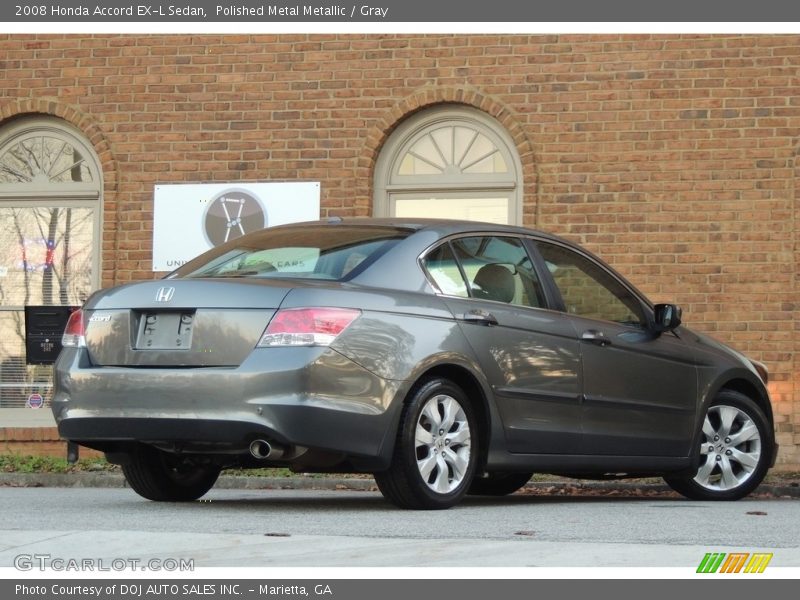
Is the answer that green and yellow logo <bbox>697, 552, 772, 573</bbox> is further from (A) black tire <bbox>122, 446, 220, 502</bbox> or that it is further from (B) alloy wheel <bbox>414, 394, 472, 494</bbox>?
(A) black tire <bbox>122, 446, 220, 502</bbox>

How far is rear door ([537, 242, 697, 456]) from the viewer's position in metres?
9.04

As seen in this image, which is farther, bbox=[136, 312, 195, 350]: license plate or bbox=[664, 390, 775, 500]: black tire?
bbox=[664, 390, 775, 500]: black tire

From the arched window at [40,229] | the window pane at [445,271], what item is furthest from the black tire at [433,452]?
the arched window at [40,229]

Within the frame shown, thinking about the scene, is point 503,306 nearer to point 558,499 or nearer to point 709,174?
point 558,499

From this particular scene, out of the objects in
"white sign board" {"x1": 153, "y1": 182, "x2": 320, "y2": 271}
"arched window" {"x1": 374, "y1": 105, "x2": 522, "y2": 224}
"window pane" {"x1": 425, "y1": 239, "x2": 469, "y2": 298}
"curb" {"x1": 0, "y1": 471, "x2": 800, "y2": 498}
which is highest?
"arched window" {"x1": 374, "y1": 105, "x2": 522, "y2": 224}

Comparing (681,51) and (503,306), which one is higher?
(681,51)

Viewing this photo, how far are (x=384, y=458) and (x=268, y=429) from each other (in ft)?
2.04

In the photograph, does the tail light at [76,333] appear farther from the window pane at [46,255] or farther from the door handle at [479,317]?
the window pane at [46,255]

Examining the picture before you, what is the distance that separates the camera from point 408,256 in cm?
817

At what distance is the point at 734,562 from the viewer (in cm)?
580

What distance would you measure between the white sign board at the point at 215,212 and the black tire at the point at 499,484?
523cm

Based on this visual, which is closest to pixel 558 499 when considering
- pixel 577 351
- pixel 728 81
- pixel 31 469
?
pixel 577 351

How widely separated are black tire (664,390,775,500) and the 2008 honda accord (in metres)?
0.02

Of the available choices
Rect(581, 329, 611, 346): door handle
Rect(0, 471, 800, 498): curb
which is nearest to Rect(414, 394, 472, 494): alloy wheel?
Rect(581, 329, 611, 346): door handle
